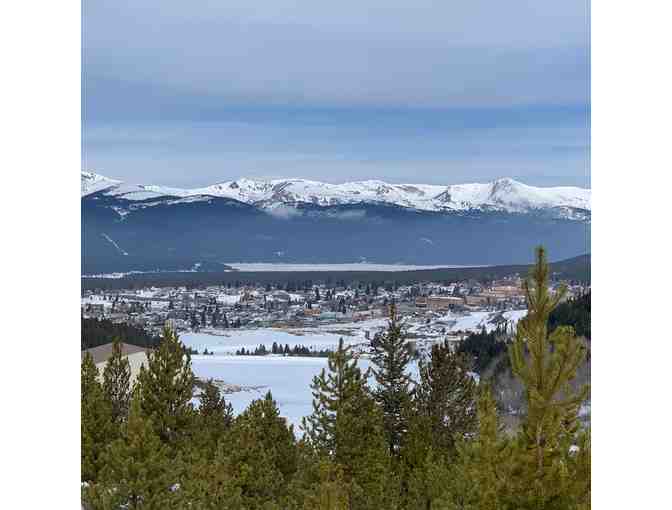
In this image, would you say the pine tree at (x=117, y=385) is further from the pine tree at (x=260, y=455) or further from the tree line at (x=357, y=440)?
the pine tree at (x=260, y=455)

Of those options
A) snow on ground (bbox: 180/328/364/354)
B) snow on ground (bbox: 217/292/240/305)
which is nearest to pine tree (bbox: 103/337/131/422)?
snow on ground (bbox: 180/328/364/354)

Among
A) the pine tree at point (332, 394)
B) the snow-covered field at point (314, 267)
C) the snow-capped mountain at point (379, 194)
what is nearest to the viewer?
the pine tree at point (332, 394)

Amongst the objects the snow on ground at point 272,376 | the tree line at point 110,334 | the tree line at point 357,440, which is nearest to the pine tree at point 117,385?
the tree line at point 357,440

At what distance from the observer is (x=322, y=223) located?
1080 centimetres

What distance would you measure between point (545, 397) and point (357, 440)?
14.1 ft

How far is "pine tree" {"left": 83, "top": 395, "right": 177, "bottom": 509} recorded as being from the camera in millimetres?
4844

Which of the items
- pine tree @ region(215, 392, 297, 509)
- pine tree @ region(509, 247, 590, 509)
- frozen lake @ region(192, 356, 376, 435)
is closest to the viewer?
pine tree @ region(509, 247, 590, 509)

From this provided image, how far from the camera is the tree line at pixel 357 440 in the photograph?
225 cm

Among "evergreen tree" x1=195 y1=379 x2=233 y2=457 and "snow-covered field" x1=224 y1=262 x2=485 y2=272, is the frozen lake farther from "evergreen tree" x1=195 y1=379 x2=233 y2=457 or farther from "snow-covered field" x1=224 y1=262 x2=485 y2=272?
"snow-covered field" x1=224 y1=262 x2=485 y2=272

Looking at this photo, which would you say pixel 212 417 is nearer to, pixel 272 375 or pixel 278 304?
pixel 272 375

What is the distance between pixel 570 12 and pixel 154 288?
6618 millimetres
